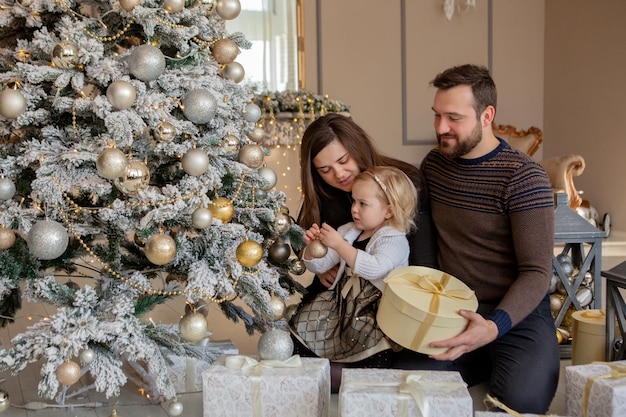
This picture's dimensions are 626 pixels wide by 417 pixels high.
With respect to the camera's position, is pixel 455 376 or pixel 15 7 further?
pixel 15 7

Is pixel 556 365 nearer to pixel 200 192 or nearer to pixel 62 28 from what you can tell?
pixel 200 192

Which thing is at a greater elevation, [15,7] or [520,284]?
[15,7]

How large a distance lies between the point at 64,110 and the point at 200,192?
42cm

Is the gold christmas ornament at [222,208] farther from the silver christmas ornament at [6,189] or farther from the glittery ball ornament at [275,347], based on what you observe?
the silver christmas ornament at [6,189]

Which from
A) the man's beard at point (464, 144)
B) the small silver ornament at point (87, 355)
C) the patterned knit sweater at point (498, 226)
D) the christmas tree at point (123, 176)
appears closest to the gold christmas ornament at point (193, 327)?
the christmas tree at point (123, 176)

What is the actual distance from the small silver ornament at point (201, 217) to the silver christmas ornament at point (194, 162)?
0.32ft

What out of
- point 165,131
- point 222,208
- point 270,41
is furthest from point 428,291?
point 270,41

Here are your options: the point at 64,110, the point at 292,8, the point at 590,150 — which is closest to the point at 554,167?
the point at 590,150

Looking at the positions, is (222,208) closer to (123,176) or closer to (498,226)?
(123,176)

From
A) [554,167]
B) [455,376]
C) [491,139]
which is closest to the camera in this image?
Result: [455,376]

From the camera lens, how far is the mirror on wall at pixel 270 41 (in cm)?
623

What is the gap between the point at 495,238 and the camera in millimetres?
2084

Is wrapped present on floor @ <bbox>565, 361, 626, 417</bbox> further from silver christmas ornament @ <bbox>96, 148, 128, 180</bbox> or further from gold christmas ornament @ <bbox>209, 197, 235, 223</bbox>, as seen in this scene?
silver christmas ornament @ <bbox>96, 148, 128, 180</bbox>

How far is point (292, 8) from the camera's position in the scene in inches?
248
